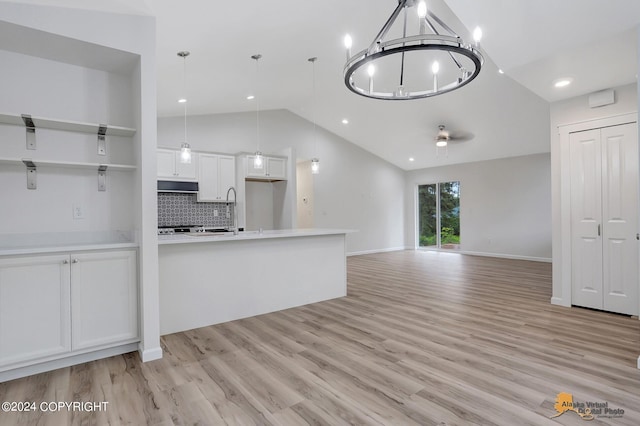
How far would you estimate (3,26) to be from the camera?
Result: 7.36 ft

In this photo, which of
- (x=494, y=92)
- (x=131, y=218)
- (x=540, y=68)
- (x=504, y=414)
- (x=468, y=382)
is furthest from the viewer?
(x=494, y=92)

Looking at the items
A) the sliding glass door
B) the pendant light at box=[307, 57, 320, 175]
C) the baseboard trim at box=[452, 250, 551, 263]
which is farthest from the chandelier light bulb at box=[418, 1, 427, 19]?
the sliding glass door

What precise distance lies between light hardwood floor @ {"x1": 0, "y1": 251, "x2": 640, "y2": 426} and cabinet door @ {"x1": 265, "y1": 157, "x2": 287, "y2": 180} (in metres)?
3.71

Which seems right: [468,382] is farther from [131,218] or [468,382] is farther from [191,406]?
[131,218]

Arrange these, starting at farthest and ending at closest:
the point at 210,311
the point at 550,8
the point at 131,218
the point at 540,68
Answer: the point at 210,311, the point at 540,68, the point at 131,218, the point at 550,8

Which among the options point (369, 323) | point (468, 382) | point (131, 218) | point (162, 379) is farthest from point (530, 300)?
point (131, 218)

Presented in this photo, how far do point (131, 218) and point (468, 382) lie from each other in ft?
9.74

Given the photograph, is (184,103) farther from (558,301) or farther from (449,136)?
(558,301)

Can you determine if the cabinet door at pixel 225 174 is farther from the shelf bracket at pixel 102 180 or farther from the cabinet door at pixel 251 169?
the shelf bracket at pixel 102 180

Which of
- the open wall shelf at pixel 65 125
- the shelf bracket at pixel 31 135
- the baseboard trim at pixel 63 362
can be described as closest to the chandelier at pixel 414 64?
the open wall shelf at pixel 65 125

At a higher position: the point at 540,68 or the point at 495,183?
the point at 540,68

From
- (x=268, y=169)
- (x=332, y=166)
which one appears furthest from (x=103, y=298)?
(x=332, y=166)


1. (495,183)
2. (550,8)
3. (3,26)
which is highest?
(550,8)

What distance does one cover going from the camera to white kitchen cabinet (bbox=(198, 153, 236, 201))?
6164 millimetres
